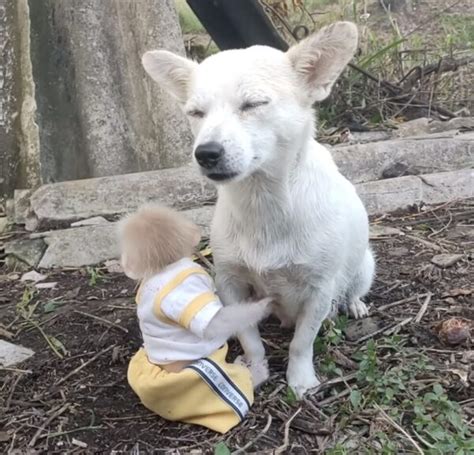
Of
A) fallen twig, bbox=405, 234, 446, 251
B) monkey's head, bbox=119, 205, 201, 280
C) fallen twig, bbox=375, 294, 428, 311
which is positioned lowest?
fallen twig, bbox=405, 234, 446, 251

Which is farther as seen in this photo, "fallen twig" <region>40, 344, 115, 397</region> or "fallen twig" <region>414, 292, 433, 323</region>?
"fallen twig" <region>414, 292, 433, 323</region>

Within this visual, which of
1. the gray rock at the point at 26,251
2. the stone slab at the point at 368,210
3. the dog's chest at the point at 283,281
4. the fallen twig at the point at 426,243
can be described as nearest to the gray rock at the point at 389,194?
the stone slab at the point at 368,210

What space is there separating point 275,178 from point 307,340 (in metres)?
0.64

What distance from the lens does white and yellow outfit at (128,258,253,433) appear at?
2.73 metres

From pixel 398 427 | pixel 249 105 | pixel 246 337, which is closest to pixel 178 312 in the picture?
pixel 246 337

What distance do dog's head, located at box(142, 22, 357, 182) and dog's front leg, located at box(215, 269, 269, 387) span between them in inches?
19.7

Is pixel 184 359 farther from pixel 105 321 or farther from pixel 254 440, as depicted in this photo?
pixel 105 321

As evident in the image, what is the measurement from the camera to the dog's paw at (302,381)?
302cm

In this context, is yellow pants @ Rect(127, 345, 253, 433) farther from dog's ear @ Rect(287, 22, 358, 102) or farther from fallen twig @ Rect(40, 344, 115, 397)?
dog's ear @ Rect(287, 22, 358, 102)

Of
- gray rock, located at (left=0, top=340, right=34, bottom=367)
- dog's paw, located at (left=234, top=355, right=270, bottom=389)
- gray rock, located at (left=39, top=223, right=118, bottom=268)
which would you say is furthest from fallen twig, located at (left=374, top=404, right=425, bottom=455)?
gray rock, located at (left=39, top=223, right=118, bottom=268)

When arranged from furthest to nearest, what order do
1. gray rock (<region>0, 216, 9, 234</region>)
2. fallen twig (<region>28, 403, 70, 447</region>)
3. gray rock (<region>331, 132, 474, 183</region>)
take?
1. gray rock (<region>331, 132, 474, 183</region>)
2. gray rock (<region>0, 216, 9, 234</region>)
3. fallen twig (<region>28, 403, 70, 447</region>)

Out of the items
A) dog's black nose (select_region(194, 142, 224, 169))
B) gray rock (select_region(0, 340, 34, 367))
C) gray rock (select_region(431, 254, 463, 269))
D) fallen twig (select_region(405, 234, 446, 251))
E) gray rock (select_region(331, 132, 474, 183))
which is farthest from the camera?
gray rock (select_region(331, 132, 474, 183))

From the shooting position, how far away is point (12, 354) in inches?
134

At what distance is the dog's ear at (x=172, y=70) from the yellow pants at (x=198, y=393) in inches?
39.5
